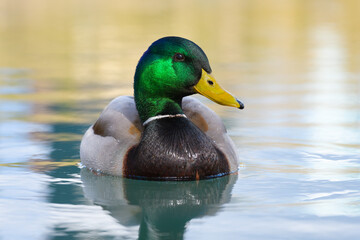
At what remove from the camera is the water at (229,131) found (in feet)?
17.7

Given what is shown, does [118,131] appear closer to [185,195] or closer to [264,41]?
[185,195]

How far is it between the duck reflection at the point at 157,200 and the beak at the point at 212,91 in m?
0.65

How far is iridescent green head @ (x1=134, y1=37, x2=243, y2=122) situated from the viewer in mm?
6652

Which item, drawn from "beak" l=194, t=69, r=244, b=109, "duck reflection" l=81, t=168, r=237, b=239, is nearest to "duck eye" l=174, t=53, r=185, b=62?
"beak" l=194, t=69, r=244, b=109

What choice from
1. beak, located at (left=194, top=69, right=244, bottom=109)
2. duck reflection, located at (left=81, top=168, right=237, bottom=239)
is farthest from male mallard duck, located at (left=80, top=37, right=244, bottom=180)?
duck reflection, located at (left=81, top=168, right=237, bottom=239)

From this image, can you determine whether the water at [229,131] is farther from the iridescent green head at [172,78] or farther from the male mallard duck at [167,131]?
the iridescent green head at [172,78]

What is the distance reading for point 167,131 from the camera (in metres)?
6.75

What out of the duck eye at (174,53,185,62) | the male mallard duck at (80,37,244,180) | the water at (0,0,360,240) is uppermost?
the duck eye at (174,53,185,62)

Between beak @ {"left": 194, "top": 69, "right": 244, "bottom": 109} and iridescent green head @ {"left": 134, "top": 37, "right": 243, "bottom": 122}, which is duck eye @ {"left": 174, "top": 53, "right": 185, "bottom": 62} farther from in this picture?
beak @ {"left": 194, "top": 69, "right": 244, "bottom": 109}

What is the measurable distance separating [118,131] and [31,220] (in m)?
1.70

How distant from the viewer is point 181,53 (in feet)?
21.9

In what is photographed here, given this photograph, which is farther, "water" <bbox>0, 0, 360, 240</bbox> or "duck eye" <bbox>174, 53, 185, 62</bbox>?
"duck eye" <bbox>174, 53, 185, 62</bbox>

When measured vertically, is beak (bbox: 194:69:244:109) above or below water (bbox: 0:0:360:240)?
above

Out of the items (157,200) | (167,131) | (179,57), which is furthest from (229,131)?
(157,200)
